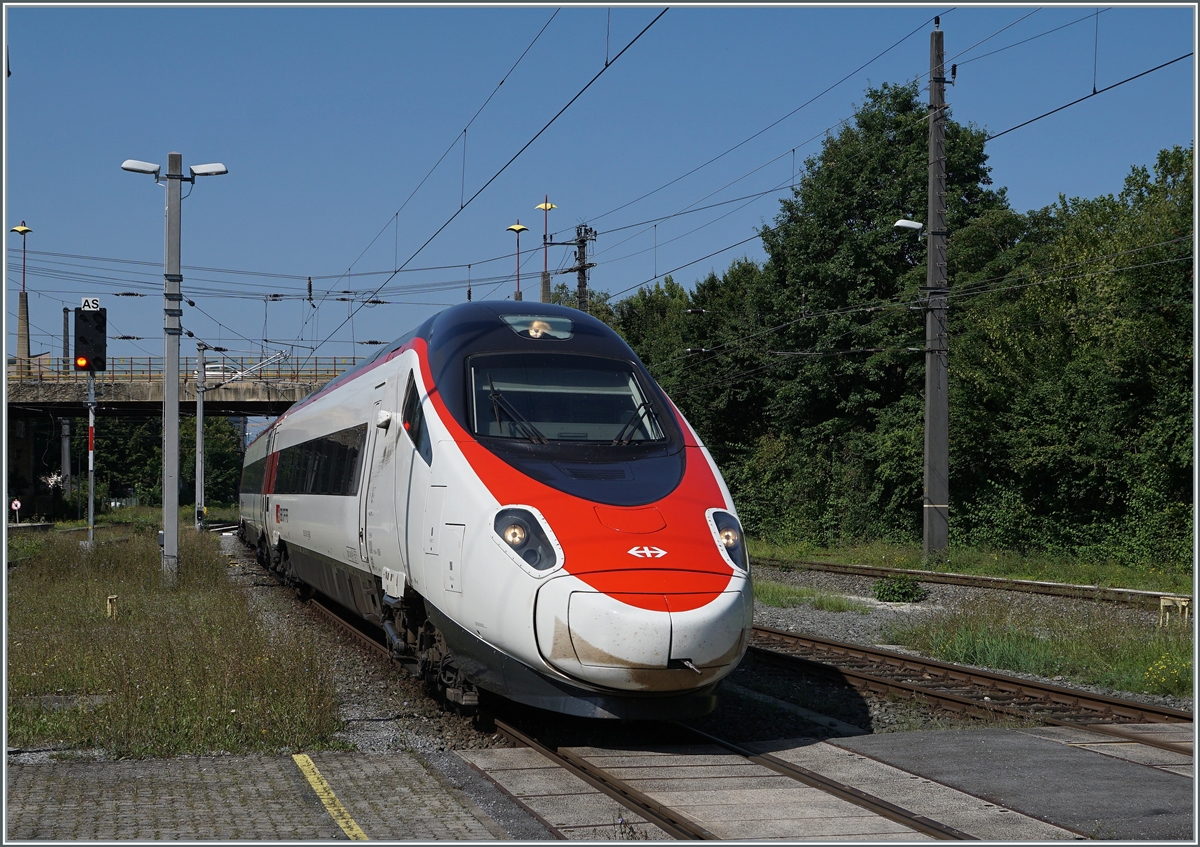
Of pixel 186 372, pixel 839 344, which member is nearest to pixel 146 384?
pixel 186 372

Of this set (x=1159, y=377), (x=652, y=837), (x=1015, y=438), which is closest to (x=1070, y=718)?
(x=652, y=837)

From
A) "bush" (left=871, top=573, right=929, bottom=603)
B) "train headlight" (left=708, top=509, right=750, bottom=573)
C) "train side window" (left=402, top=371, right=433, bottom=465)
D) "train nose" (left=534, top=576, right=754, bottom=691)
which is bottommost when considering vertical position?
"bush" (left=871, top=573, right=929, bottom=603)

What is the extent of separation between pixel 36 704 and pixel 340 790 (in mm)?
4221

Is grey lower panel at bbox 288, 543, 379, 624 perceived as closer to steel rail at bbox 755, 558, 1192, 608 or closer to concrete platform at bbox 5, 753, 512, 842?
concrete platform at bbox 5, 753, 512, 842

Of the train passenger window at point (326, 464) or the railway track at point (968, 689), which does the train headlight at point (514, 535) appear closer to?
the train passenger window at point (326, 464)

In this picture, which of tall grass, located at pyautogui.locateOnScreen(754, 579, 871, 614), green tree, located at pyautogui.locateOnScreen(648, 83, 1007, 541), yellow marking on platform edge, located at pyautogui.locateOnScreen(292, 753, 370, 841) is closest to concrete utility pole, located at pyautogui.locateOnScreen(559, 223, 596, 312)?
green tree, located at pyautogui.locateOnScreen(648, 83, 1007, 541)

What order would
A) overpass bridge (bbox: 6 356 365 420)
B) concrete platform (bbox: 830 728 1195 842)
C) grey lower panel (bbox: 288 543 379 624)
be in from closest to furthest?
concrete platform (bbox: 830 728 1195 842) → grey lower panel (bbox: 288 543 379 624) → overpass bridge (bbox: 6 356 365 420)

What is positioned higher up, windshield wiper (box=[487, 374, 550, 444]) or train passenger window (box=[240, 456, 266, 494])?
windshield wiper (box=[487, 374, 550, 444])

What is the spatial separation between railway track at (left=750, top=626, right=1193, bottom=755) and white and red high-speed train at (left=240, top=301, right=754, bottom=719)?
3.23 m

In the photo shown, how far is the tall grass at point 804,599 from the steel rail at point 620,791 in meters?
11.6

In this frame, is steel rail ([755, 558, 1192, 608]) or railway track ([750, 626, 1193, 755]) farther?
steel rail ([755, 558, 1192, 608])

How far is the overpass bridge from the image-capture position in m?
49.9

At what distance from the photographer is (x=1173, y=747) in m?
8.38

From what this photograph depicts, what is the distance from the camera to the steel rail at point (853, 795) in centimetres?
623
